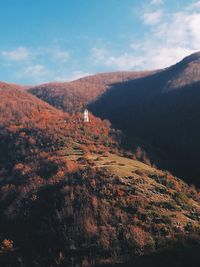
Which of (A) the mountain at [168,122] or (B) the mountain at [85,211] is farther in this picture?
(A) the mountain at [168,122]

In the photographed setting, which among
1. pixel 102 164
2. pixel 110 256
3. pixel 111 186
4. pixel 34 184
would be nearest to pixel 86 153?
pixel 102 164

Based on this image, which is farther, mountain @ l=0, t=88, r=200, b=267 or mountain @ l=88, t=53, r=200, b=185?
mountain @ l=88, t=53, r=200, b=185

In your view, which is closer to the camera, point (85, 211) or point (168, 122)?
point (85, 211)

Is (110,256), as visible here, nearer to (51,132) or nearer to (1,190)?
(1,190)

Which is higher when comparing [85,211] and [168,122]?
[168,122]
